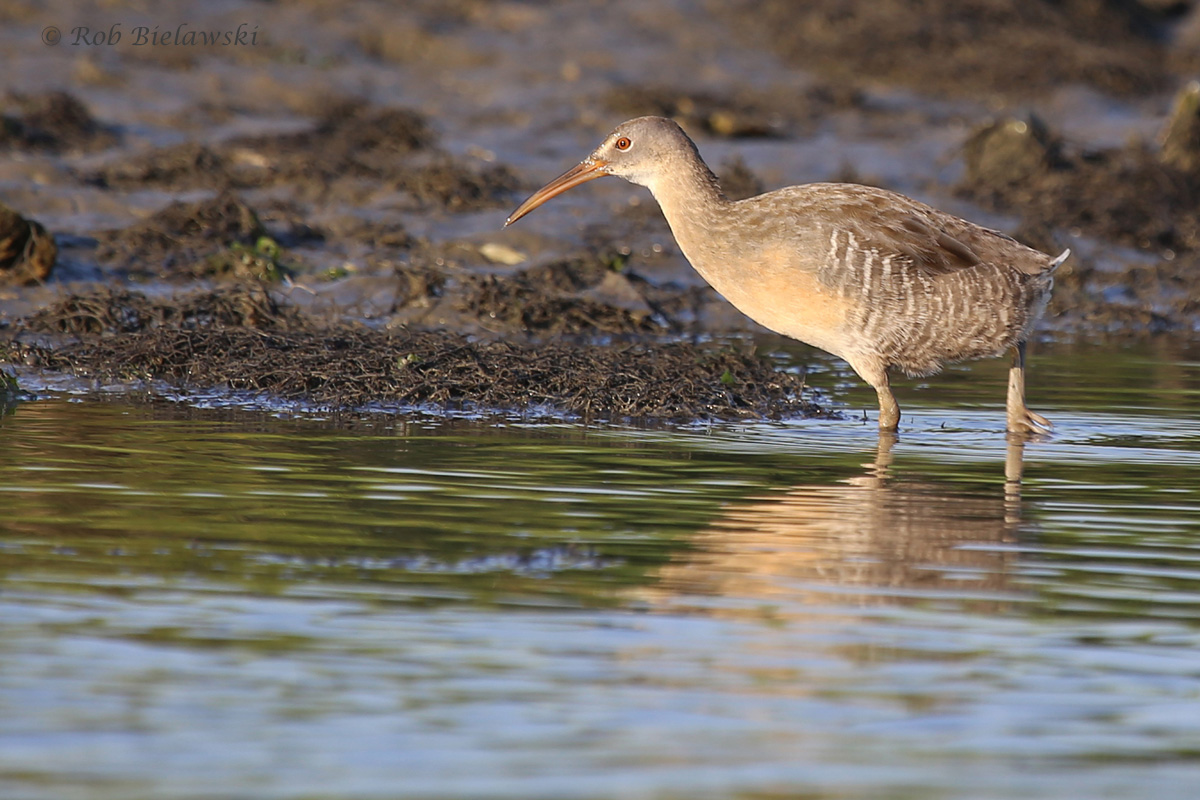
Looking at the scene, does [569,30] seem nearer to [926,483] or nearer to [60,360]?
[60,360]

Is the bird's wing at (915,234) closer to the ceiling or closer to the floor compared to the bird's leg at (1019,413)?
closer to the ceiling

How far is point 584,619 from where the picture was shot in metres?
5.09

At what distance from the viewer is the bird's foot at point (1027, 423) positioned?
9453 millimetres

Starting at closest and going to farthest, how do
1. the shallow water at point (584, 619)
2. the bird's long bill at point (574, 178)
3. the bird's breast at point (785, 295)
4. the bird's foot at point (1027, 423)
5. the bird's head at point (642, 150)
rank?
1. the shallow water at point (584, 619)
2. the bird's breast at point (785, 295)
3. the bird's foot at point (1027, 423)
4. the bird's head at point (642, 150)
5. the bird's long bill at point (574, 178)

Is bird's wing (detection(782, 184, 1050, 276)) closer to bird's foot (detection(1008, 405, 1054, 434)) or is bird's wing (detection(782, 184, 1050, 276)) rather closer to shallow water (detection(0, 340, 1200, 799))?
bird's foot (detection(1008, 405, 1054, 434))

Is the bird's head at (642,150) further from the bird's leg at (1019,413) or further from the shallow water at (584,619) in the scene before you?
the bird's leg at (1019,413)

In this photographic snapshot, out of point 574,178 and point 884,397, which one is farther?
Answer: point 574,178

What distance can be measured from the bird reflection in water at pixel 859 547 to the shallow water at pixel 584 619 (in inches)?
0.8

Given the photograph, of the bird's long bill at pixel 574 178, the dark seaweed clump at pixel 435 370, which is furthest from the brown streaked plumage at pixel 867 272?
the dark seaweed clump at pixel 435 370

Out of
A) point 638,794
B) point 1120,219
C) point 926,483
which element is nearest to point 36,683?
point 638,794

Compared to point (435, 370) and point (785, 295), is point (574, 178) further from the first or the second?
point (785, 295)

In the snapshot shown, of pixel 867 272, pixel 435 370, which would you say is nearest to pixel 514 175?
pixel 435 370

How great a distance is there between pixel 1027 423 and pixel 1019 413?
81 millimetres

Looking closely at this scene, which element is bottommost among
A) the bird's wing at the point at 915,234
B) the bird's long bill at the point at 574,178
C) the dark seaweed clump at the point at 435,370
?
the dark seaweed clump at the point at 435,370
